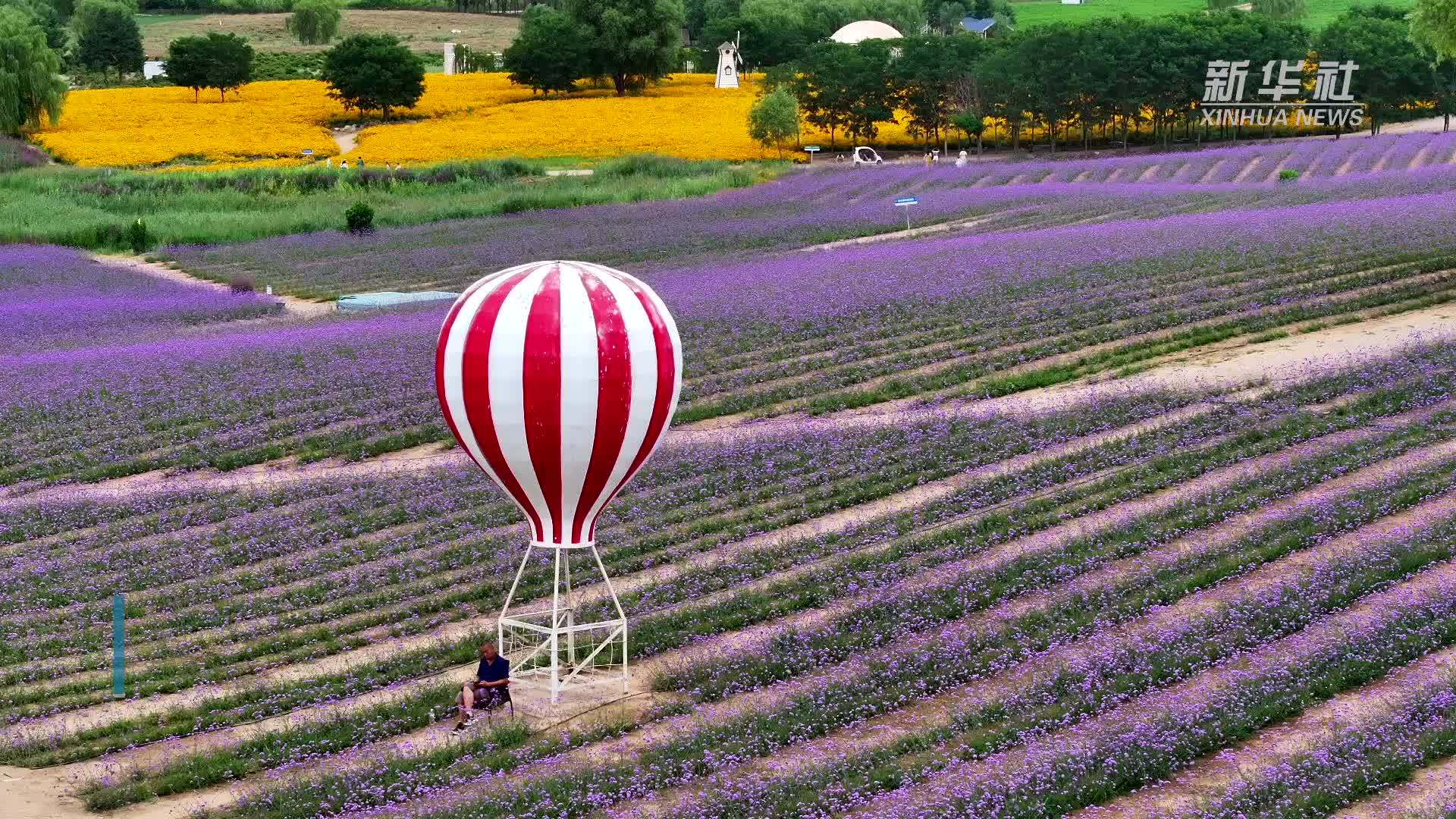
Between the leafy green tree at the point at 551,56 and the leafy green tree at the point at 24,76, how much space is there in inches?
1165

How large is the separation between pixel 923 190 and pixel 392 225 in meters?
20.2

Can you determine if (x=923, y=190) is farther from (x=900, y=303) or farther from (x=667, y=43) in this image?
(x=667, y=43)

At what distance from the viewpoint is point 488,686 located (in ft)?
54.9

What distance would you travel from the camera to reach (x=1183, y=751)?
13.8 metres

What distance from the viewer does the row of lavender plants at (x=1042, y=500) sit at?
18.9m

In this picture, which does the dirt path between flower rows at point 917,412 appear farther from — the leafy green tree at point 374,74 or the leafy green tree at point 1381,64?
the leafy green tree at point 374,74

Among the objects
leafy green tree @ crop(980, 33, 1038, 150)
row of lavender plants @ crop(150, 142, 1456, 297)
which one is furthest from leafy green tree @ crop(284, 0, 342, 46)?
row of lavender plants @ crop(150, 142, 1456, 297)

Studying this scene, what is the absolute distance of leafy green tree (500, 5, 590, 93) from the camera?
4313 inches

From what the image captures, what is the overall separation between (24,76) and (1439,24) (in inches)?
2997

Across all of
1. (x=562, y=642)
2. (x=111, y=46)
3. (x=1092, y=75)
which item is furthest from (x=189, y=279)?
(x=111, y=46)

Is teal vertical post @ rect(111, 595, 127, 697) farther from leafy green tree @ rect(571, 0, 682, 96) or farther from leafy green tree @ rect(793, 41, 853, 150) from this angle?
leafy green tree @ rect(571, 0, 682, 96)

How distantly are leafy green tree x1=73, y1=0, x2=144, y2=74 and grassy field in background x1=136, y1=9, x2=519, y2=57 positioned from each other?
34.4 feet

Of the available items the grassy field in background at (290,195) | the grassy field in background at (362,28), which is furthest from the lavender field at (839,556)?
the grassy field in background at (362,28)

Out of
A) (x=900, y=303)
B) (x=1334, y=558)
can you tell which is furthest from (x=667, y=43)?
(x=1334, y=558)
